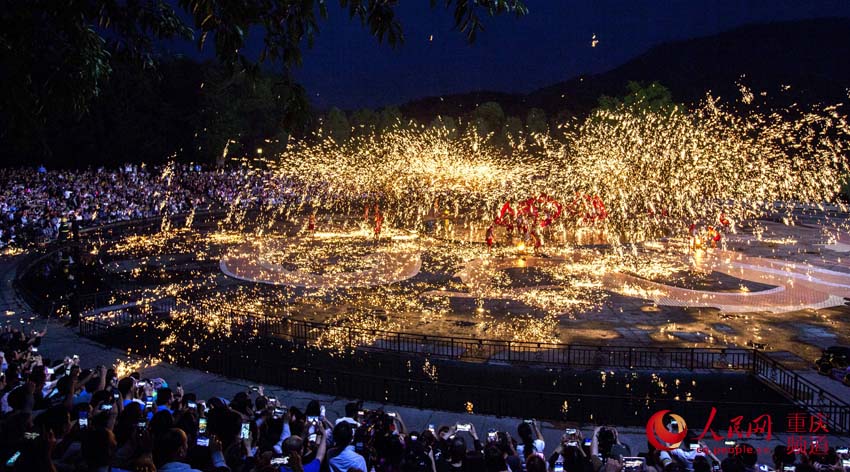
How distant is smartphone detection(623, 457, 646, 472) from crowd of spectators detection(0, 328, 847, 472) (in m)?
0.01

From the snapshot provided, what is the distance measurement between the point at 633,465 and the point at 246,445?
13.4 ft

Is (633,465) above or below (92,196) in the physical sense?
below

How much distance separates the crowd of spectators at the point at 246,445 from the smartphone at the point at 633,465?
1 cm

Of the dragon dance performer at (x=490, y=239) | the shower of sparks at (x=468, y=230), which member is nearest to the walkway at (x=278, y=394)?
the shower of sparks at (x=468, y=230)

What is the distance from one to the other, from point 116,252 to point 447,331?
21.6 meters

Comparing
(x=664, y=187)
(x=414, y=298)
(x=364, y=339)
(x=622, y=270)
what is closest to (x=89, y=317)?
(x=364, y=339)

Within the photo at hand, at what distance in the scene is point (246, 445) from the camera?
6.09 meters

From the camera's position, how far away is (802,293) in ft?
77.2

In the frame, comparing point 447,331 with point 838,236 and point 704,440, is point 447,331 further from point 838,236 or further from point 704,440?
point 838,236

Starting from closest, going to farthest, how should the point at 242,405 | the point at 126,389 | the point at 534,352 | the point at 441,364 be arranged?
the point at 242,405
the point at 126,389
the point at 441,364
the point at 534,352

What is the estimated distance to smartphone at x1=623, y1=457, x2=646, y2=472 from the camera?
248 inches

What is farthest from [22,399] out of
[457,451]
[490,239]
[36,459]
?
[490,239]

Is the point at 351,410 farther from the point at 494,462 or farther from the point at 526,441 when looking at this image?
the point at 494,462

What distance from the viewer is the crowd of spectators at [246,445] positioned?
4.93m
